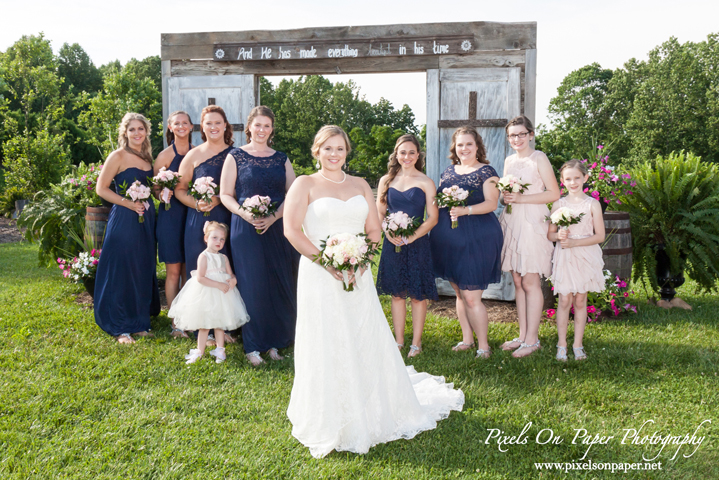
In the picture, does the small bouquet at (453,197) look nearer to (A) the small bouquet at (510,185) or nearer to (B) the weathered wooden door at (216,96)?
(A) the small bouquet at (510,185)

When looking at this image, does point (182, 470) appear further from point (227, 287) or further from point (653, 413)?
point (653, 413)

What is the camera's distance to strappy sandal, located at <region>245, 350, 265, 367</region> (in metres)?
4.95

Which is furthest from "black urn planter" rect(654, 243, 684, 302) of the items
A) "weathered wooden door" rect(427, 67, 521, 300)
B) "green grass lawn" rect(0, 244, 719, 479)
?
"weathered wooden door" rect(427, 67, 521, 300)

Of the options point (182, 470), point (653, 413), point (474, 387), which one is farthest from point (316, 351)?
point (653, 413)

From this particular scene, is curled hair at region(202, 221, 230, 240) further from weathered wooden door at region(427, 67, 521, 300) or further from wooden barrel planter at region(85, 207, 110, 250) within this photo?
weathered wooden door at region(427, 67, 521, 300)

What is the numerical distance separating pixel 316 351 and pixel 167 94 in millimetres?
6059

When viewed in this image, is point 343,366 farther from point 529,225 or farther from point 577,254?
point 577,254

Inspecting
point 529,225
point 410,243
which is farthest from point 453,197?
point 529,225

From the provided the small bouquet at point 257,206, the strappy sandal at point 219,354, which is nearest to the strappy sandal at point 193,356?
the strappy sandal at point 219,354

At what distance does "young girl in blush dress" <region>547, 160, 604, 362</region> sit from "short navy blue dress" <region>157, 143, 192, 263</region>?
12.9ft

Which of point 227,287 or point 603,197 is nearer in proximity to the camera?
point 227,287

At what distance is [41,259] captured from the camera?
306 inches

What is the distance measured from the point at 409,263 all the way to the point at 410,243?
20 cm

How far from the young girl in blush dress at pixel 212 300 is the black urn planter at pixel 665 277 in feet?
18.4
